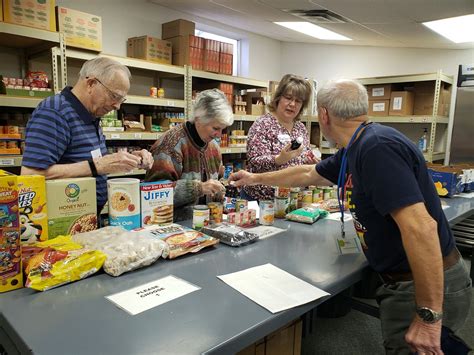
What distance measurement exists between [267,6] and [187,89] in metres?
1.29

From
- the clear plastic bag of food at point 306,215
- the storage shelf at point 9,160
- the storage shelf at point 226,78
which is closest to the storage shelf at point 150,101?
the storage shelf at point 226,78

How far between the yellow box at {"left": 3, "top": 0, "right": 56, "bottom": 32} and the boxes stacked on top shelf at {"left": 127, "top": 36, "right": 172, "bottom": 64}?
1.12m

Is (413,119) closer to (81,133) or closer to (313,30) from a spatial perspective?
(313,30)

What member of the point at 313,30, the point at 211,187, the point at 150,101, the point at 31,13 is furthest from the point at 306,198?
the point at 313,30

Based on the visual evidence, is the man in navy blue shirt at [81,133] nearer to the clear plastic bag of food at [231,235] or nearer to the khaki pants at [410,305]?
the clear plastic bag of food at [231,235]

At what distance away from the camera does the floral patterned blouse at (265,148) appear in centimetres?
253

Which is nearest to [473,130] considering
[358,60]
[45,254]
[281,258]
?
[358,60]

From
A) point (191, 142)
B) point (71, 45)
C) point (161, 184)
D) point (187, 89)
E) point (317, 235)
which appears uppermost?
point (71, 45)

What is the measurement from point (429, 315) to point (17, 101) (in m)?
3.17

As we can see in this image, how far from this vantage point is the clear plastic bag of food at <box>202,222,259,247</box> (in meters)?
1.62

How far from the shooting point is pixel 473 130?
15.9ft

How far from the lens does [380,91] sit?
4918mm

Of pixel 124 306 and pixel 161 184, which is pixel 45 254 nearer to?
pixel 124 306

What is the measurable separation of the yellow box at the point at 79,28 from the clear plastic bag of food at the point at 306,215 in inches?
99.3
